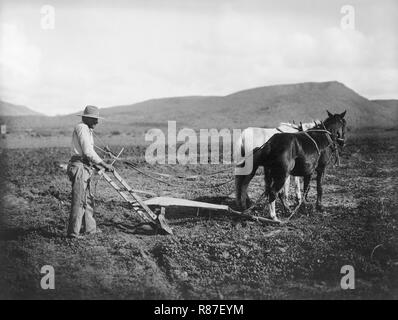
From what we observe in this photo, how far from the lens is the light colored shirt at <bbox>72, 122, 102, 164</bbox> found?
6246 mm

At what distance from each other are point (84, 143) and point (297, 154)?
377cm

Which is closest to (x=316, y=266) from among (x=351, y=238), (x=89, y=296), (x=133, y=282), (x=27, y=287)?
(x=351, y=238)

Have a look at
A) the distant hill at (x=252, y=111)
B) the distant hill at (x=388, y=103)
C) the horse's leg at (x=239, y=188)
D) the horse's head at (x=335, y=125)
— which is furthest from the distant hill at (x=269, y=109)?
the horse's leg at (x=239, y=188)

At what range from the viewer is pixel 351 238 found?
648 cm

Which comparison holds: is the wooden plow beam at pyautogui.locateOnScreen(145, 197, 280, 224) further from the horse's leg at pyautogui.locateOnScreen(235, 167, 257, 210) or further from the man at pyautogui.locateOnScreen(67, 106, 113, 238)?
the man at pyautogui.locateOnScreen(67, 106, 113, 238)

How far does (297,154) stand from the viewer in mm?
7273

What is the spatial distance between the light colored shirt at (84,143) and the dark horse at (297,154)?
2.92 meters

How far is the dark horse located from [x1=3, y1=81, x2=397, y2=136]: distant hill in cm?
2652

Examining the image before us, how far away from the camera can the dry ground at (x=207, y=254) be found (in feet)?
17.2

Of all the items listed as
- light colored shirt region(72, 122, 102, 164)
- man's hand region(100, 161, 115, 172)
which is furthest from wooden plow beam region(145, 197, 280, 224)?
light colored shirt region(72, 122, 102, 164)

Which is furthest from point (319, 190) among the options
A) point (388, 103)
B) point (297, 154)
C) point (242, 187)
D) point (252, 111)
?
point (388, 103)

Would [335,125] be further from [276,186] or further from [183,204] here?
[183,204]

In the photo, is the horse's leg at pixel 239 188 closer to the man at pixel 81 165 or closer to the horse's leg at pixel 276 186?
the horse's leg at pixel 276 186
